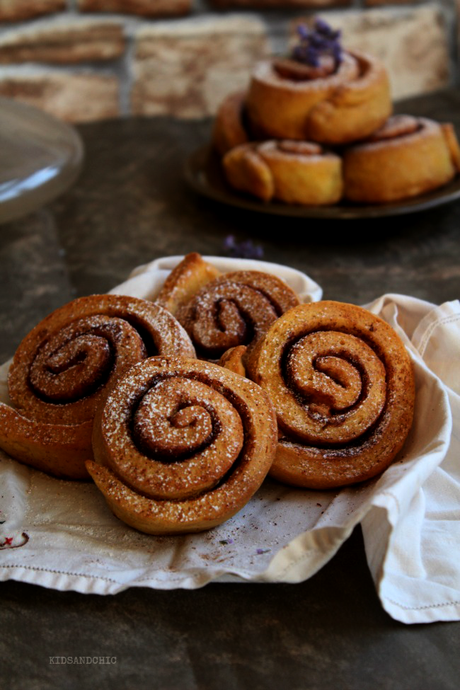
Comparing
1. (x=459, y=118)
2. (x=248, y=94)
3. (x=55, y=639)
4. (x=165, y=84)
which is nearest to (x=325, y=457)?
(x=55, y=639)

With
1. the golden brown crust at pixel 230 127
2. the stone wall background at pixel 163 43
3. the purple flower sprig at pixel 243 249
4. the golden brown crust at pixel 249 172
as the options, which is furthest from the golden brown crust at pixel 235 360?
the stone wall background at pixel 163 43

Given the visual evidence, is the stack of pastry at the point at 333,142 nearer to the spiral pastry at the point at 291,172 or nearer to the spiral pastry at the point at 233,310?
the spiral pastry at the point at 291,172

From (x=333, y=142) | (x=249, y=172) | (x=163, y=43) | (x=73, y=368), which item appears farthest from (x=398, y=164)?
(x=163, y=43)

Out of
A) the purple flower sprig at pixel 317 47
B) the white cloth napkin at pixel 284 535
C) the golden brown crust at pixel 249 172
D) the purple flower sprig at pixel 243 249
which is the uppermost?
the purple flower sprig at pixel 317 47

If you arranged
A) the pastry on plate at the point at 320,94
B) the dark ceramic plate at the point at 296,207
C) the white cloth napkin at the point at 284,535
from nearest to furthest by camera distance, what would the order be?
the white cloth napkin at the point at 284,535 → the dark ceramic plate at the point at 296,207 → the pastry on plate at the point at 320,94

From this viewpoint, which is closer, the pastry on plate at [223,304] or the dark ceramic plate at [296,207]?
the pastry on plate at [223,304]

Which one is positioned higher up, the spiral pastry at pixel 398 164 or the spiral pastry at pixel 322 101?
the spiral pastry at pixel 322 101
